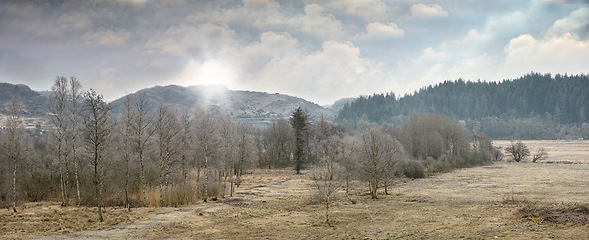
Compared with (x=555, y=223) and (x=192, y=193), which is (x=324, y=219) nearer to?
(x=555, y=223)

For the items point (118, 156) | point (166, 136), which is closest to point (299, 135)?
point (166, 136)

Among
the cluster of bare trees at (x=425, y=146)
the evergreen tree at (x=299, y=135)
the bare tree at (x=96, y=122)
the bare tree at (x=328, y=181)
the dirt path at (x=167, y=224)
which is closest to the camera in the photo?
the dirt path at (x=167, y=224)

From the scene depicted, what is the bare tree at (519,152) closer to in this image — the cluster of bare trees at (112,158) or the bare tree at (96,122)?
the cluster of bare trees at (112,158)

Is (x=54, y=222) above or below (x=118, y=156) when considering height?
below

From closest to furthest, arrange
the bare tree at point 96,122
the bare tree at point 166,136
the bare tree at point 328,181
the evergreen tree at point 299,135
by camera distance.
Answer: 1. the bare tree at point 96,122
2. the bare tree at point 328,181
3. the bare tree at point 166,136
4. the evergreen tree at point 299,135

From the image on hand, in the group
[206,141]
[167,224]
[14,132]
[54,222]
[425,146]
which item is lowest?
[167,224]

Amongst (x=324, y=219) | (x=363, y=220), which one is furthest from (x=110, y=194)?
(x=363, y=220)

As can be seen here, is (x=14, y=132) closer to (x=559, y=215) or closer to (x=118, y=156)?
(x=118, y=156)

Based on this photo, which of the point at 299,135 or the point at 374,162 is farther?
the point at 299,135

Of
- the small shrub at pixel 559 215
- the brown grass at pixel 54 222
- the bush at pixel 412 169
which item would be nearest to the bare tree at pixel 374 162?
the small shrub at pixel 559 215

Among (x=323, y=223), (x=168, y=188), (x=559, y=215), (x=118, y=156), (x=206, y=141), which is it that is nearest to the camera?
(x=559, y=215)

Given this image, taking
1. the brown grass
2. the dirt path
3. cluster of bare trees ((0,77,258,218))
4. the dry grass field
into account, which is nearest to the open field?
the dry grass field

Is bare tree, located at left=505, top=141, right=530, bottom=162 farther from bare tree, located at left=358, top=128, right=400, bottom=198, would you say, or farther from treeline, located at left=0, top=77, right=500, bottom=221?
bare tree, located at left=358, top=128, right=400, bottom=198

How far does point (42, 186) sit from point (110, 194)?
1285cm
